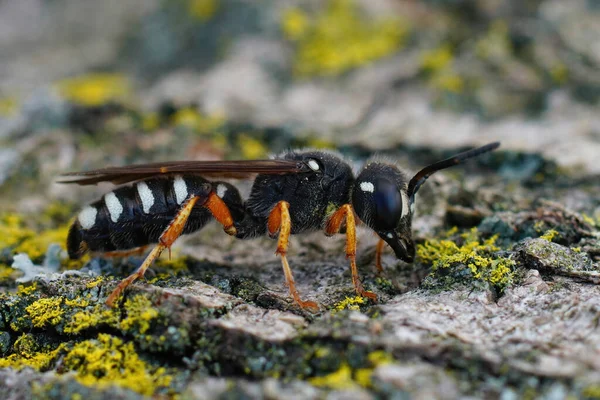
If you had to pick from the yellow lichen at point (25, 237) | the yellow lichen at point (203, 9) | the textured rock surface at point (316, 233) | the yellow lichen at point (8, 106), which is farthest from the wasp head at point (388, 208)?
the yellow lichen at point (8, 106)

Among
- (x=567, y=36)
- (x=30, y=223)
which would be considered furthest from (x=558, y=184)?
(x=30, y=223)

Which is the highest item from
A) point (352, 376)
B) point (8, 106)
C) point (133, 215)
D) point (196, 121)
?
point (8, 106)

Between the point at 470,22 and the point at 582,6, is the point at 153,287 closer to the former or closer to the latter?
the point at 470,22

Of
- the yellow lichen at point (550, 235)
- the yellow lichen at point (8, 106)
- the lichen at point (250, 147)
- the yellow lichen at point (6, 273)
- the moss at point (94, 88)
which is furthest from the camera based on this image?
the moss at point (94, 88)

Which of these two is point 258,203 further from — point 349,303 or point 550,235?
point 550,235

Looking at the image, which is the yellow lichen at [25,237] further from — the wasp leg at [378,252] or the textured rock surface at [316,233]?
the wasp leg at [378,252]

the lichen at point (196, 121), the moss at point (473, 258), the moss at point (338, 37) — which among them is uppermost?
the moss at point (338, 37)

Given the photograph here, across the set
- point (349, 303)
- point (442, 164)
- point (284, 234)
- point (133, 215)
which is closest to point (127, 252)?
point (133, 215)
